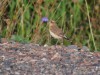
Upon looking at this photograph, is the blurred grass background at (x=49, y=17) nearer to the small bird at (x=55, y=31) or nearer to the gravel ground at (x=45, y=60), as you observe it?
the small bird at (x=55, y=31)

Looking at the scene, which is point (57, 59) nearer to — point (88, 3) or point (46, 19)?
point (46, 19)

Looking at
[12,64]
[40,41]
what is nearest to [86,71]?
[12,64]

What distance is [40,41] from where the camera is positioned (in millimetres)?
7660

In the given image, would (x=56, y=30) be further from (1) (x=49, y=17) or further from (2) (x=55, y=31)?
(1) (x=49, y=17)

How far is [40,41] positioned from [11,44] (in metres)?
1.04

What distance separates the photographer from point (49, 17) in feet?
27.1

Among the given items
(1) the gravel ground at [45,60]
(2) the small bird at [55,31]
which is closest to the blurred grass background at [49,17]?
(2) the small bird at [55,31]

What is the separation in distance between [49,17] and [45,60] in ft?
7.70

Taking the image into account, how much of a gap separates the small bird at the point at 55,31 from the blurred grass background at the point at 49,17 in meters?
0.21

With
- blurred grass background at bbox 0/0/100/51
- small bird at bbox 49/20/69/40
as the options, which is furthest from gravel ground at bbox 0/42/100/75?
blurred grass background at bbox 0/0/100/51

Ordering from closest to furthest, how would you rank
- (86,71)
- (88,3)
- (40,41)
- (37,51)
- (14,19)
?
(86,71) → (37,51) → (40,41) → (14,19) → (88,3)

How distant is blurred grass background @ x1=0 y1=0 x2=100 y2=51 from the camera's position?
318 inches

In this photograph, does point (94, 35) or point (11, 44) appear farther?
point (94, 35)

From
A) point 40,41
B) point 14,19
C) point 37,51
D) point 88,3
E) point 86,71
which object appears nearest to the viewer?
point 86,71
